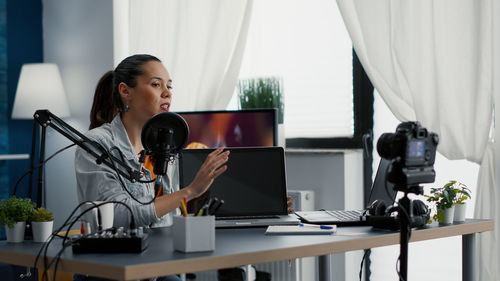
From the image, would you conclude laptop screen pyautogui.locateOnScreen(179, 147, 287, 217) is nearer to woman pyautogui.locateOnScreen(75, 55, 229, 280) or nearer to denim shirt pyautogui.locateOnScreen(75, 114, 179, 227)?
woman pyautogui.locateOnScreen(75, 55, 229, 280)

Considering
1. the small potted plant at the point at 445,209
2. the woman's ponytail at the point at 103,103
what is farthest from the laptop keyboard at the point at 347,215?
the woman's ponytail at the point at 103,103

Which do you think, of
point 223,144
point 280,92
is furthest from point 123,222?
point 280,92

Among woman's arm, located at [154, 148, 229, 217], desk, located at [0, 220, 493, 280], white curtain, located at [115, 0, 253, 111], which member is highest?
white curtain, located at [115, 0, 253, 111]

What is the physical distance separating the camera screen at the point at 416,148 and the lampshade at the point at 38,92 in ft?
9.85

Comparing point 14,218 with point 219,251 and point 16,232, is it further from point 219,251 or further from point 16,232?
point 219,251

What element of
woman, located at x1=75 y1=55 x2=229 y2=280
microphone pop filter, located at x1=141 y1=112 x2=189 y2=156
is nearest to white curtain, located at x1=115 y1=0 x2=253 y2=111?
woman, located at x1=75 y1=55 x2=229 y2=280

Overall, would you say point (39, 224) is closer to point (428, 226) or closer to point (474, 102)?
point (428, 226)

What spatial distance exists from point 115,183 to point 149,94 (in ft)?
1.35

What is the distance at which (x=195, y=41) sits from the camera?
378cm

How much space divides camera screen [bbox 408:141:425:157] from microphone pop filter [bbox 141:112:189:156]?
584mm

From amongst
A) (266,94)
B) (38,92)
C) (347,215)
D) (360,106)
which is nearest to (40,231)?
(347,215)

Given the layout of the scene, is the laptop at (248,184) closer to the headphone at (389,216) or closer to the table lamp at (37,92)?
the headphone at (389,216)

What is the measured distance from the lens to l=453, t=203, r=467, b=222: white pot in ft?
6.64

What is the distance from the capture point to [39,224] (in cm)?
167
